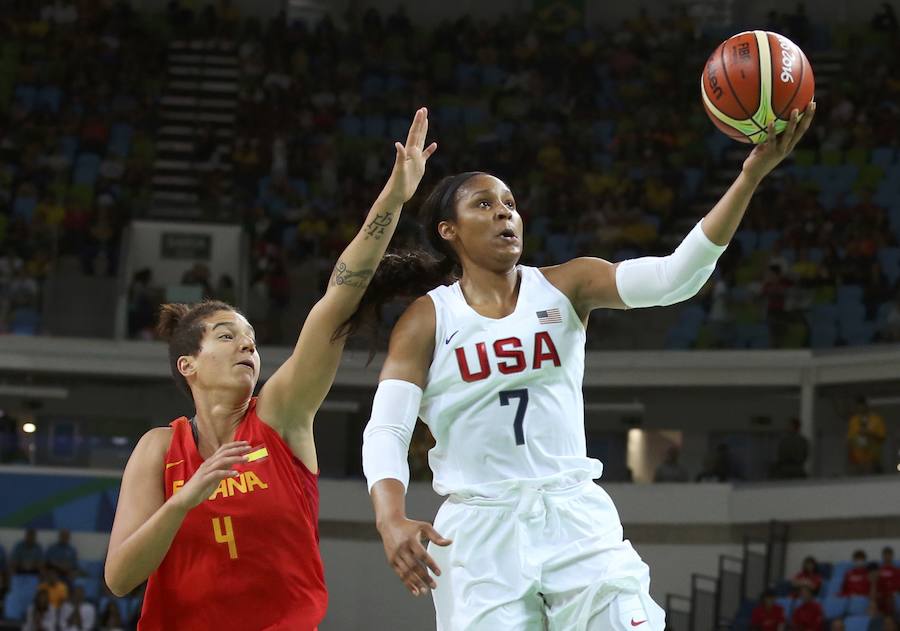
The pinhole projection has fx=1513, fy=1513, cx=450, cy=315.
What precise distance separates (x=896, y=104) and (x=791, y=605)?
9.42 meters

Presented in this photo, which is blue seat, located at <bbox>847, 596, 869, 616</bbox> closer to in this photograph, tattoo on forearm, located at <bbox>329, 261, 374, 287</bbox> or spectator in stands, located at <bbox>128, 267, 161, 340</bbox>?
spectator in stands, located at <bbox>128, 267, 161, 340</bbox>

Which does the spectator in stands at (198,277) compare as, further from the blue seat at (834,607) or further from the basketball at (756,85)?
the basketball at (756,85)

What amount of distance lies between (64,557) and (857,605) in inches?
350

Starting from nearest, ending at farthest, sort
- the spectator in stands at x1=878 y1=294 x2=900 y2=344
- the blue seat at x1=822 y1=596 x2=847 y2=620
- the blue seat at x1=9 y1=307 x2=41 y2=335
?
1. the blue seat at x1=822 y1=596 x2=847 y2=620
2. the spectator in stands at x1=878 y1=294 x2=900 y2=344
3. the blue seat at x1=9 y1=307 x2=41 y2=335

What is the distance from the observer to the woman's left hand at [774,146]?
14.5ft

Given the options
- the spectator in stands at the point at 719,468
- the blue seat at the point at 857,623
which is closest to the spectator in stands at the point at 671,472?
the spectator in stands at the point at 719,468

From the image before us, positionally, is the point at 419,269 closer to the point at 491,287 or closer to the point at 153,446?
the point at 491,287

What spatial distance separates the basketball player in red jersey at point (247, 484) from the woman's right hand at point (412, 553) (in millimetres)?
604

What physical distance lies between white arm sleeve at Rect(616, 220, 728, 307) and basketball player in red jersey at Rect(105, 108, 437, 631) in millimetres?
721

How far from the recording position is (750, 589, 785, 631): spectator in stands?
15.1 metres

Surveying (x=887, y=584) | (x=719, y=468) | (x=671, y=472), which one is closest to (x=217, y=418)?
(x=887, y=584)

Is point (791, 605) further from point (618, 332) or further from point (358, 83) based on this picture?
point (358, 83)

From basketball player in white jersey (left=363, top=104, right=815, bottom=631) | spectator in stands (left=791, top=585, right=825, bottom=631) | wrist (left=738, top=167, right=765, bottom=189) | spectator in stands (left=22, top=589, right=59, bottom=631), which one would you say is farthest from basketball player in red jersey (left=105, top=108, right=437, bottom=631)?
spectator in stands (left=22, top=589, right=59, bottom=631)

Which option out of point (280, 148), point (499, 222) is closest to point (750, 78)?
point (499, 222)
